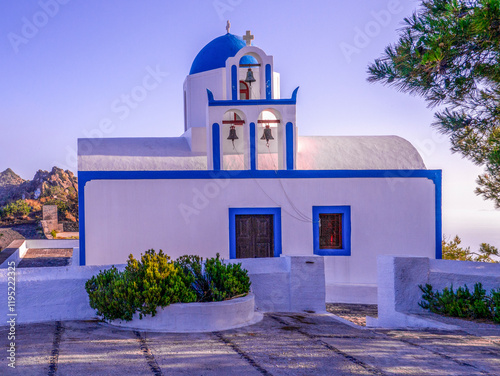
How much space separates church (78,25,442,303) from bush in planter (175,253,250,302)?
9.32ft

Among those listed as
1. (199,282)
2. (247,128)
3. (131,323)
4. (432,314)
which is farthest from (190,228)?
(432,314)

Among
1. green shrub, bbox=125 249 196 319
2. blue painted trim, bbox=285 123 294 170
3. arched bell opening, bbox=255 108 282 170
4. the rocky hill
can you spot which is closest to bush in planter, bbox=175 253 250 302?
green shrub, bbox=125 249 196 319

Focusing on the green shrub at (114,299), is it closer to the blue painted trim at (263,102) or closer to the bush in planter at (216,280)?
the bush in planter at (216,280)

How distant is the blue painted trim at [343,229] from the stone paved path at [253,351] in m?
4.59

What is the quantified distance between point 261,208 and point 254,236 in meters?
0.68

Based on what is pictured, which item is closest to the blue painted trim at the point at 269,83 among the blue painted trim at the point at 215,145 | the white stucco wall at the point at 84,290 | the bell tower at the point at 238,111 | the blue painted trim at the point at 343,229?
the bell tower at the point at 238,111

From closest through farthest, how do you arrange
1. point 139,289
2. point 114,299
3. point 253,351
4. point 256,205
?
point 253,351 < point 114,299 < point 139,289 < point 256,205

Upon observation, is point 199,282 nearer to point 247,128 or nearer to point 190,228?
point 190,228

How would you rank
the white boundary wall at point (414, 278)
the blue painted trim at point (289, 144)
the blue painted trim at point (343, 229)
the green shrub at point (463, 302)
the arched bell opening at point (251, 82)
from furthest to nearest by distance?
1. the arched bell opening at point (251, 82)
2. the blue painted trim at point (289, 144)
3. the blue painted trim at point (343, 229)
4. the white boundary wall at point (414, 278)
5. the green shrub at point (463, 302)

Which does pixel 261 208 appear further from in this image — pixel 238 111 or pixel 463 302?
pixel 463 302

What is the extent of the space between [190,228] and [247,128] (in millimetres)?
2972

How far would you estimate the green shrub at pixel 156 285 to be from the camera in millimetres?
6656

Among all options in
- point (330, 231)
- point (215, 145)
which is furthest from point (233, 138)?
point (330, 231)

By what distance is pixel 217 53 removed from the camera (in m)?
15.7
